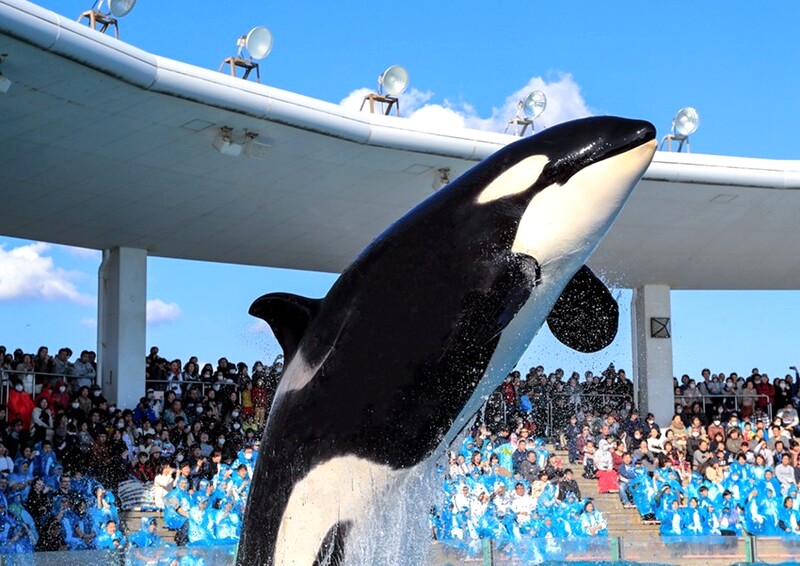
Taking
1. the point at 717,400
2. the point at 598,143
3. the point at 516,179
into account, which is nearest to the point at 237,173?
the point at 516,179

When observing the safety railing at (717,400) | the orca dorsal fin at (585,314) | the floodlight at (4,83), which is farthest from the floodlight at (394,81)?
the orca dorsal fin at (585,314)

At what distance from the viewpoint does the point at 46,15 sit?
12766 mm

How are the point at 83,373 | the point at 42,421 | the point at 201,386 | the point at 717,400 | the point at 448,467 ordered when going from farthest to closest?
the point at 717,400
the point at 201,386
the point at 83,373
the point at 42,421
the point at 448,467

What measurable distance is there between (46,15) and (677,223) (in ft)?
43.7

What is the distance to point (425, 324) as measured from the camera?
4660 millimetres

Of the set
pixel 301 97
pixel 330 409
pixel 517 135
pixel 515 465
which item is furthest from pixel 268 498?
pixel 517 135

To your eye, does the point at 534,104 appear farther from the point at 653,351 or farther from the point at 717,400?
the point at 717,400

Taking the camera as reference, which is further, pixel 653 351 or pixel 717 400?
pixel 717 400

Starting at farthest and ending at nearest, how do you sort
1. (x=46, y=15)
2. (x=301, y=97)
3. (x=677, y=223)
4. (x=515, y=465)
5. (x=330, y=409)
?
(x=677, y=223)
(x=515, y=465)
(x=301, y=97)
(x=46, y=15)
(x=330, y=409)

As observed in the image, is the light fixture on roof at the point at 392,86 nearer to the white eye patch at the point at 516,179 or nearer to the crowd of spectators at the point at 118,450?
the crowd of spectators at the point at 118,450

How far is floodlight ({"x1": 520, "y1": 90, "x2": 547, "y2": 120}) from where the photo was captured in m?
19.2

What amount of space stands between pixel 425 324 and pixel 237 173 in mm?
13299

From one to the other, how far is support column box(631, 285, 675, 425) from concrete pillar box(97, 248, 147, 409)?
1128 centimetres

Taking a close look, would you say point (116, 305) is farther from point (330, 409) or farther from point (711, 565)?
point (330, 409)
